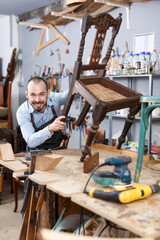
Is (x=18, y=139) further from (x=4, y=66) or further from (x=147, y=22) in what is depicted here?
(x=4, y=66)


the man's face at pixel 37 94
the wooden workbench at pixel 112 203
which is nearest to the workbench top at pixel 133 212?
the wooden workbench at pixel 112 203

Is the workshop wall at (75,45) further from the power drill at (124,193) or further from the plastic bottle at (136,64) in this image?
the power drill at (124,193)

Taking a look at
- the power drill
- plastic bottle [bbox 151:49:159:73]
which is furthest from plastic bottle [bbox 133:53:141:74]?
the power drill

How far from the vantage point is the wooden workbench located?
1.13m

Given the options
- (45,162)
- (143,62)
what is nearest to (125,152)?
(45,162)

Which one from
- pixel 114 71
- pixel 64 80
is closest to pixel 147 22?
pixel 114 71

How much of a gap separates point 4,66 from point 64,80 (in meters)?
2.25

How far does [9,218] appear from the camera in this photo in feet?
11.4

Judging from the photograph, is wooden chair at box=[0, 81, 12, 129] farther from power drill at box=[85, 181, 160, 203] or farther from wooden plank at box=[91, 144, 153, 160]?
power drill at box=[85, 181, 160, 203]

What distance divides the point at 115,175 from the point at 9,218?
93.9 inches

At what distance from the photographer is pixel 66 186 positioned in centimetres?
152

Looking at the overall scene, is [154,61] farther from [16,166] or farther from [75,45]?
[16,166]

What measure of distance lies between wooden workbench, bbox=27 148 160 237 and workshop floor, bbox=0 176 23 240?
1.49 metres

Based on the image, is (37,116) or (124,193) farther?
(37,116)
